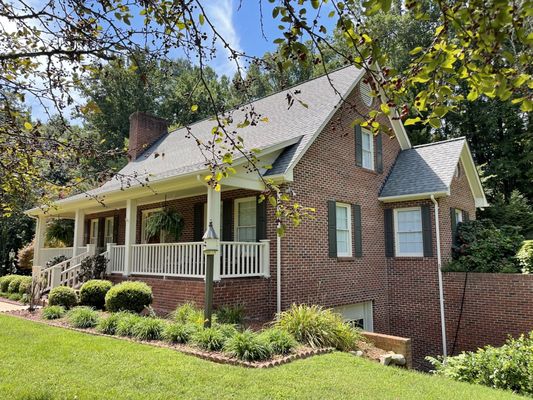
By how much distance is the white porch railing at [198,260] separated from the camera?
1001 cm

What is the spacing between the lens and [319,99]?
44.2ft

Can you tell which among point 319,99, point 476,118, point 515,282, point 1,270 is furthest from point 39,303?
point 476,118

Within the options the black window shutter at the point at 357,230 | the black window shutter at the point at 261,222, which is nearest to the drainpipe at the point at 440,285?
the black window shutter at the point at 357,230

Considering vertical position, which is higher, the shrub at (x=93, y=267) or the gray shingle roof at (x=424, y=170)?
the gray shingle roof at (x=424, y=170)

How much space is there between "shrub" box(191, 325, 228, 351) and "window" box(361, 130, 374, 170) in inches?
332

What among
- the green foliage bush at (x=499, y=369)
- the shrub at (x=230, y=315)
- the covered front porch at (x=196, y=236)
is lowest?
the green foliage bush at (x=499, y=369)

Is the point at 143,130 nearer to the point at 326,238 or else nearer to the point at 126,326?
the point at 326,238

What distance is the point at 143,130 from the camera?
787 inches

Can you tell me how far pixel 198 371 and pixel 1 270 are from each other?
81.9 ft

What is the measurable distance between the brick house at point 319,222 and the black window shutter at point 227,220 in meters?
0.04

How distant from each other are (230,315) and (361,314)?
5.63m

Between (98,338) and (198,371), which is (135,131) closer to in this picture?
(98,338)

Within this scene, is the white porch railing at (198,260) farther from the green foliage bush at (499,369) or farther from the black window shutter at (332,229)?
the green foliage bush at (499,369)

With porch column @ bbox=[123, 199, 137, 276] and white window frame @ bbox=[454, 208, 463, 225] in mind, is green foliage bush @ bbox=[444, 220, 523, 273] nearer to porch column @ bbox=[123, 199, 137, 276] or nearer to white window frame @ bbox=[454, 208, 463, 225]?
white window frame @ bbox=[454, 208, 463, 225]
